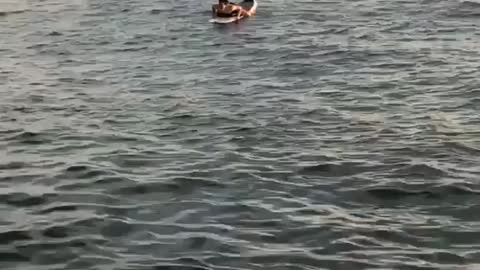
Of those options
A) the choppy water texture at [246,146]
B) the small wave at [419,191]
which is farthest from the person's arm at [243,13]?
the small wave at [419,191]

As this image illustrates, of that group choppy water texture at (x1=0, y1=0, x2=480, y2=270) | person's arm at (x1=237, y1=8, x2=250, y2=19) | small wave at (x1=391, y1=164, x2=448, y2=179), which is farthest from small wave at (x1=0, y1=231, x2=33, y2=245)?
person's arm at (x1=237, y1=8, x2=250, y2=19)

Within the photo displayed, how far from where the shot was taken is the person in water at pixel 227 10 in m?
25.6

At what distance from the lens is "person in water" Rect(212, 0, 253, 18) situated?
83.9 feet

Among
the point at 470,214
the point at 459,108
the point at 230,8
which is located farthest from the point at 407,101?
the point at 230,8

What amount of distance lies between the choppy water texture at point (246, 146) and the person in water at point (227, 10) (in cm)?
116

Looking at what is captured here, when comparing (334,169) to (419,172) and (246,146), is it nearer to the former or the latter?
(419,172)

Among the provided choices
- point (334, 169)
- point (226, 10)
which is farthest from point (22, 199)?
point (226, 10)

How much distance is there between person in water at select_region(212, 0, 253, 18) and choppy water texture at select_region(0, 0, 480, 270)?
116 centimetres

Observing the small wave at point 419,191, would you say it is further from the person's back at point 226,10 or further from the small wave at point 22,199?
the person's back at point 226,10

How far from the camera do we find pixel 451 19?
23656 mm

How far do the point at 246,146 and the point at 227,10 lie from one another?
11.9 meters

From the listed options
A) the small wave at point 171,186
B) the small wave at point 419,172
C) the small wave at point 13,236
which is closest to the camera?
the small wave at point 13,236

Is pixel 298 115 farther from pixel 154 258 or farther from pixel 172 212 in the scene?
pixel 154 258

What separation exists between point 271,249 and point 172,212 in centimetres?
181
